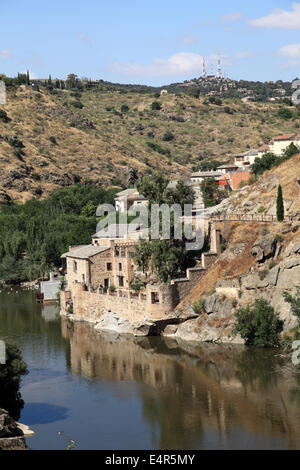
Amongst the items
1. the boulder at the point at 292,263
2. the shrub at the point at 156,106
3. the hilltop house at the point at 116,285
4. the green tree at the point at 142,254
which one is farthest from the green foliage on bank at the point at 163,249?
the shrub at the point at 156,106

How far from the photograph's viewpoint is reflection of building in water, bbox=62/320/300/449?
94.2 ft

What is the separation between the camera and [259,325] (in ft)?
127

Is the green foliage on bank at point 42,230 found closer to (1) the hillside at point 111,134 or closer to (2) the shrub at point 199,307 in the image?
(1) the hillside at point 111,134

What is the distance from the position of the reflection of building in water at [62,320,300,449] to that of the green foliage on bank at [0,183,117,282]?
2104 centimetres

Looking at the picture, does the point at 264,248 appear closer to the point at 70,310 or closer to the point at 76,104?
the point at 70,310

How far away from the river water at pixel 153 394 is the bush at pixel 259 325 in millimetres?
752

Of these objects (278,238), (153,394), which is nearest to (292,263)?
(278,238)

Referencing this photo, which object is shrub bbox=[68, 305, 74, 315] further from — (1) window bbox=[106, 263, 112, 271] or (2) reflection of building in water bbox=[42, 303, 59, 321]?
(1) window bbox=[106, 263, 112, 271]

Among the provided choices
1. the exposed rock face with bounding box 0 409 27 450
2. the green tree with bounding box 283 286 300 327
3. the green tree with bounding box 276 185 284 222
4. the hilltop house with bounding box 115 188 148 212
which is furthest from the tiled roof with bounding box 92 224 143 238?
the exposed rock face with bounding box 0 409 27 450

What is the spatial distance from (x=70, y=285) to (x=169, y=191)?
10.2 meters

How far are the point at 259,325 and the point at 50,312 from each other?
63.0 feet

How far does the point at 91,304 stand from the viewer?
4822 centimetres
